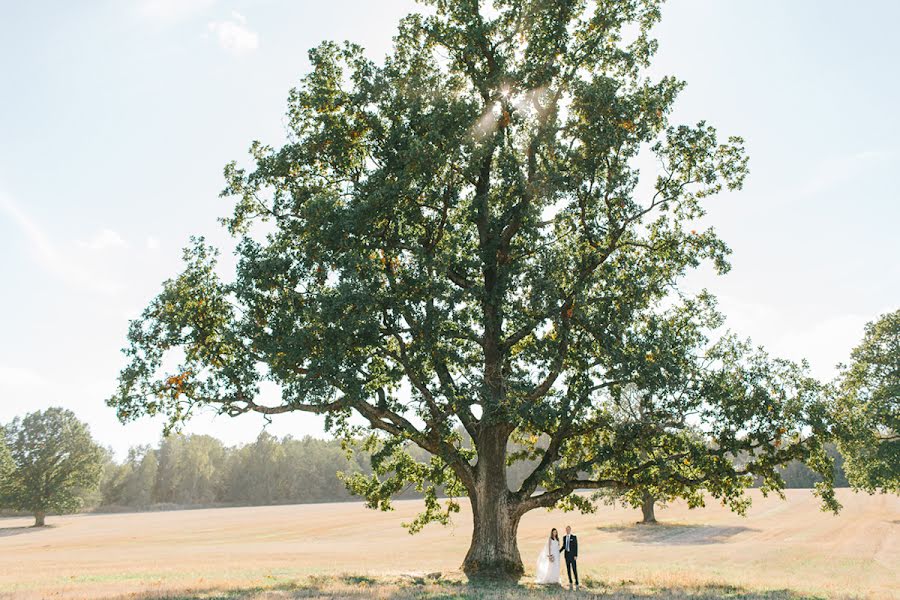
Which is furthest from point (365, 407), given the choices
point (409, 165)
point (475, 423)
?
point (409, 165)

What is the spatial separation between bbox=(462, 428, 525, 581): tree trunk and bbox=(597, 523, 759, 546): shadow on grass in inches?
1084

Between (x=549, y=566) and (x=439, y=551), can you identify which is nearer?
(x=549, y=566)

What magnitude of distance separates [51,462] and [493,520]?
260 ft

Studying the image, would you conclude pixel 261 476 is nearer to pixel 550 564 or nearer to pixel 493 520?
pixel 493 520

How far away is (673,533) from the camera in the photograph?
164ft

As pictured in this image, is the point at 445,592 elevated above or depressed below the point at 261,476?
above

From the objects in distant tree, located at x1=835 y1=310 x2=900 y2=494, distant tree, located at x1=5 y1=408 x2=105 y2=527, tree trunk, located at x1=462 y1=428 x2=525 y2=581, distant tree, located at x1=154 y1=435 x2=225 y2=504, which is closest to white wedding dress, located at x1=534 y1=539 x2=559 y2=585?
tree trunk, located at x1=462 y1=428 x2=525 y2=581

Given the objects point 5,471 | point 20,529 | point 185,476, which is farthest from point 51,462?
point 185,476

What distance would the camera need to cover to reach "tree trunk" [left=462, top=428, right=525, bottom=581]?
2055cm

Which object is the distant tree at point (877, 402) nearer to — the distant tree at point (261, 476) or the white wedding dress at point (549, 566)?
the white wedding dress at point (549, 566)

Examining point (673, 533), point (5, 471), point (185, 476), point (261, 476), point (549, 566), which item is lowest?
point (673, 533)

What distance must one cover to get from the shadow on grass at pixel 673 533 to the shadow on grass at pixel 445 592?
27.8 meters

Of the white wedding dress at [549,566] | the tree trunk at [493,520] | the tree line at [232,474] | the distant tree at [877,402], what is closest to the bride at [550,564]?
the white wedding dress at [549,566]

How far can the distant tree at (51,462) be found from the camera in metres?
76.6
